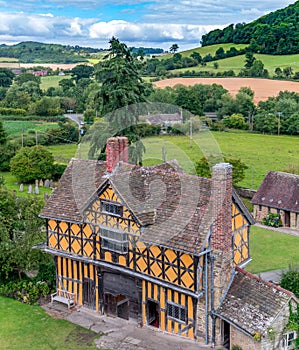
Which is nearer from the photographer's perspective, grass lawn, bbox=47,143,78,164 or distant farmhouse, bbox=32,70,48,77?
grass lawn, bbox=47,143,78,164

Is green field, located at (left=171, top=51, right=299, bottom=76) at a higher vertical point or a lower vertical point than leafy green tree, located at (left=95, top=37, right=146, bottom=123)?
higher

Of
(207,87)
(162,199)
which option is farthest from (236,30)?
(162,199)

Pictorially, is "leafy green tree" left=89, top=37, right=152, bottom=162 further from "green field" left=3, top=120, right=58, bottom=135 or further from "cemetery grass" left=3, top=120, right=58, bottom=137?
"cemetery grass" left=3, top=120, right=58, bottom=137

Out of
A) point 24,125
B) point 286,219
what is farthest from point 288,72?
point 286,219

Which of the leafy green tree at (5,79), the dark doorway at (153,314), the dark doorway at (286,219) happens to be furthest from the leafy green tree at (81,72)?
the dark doorway at (153,314)

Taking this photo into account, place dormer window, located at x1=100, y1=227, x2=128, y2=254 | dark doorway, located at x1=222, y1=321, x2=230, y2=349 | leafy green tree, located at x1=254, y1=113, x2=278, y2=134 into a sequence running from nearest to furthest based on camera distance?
1. dark doorway, located at x1=222, y1=321, x2=230, y2=349
2. dormer window, located at x1=100, y1=227, x2=128, y2=254
3. leafy green tree, located at x1=254, y1=113, x2=278, y2=134

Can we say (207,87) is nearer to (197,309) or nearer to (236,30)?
(236,30)

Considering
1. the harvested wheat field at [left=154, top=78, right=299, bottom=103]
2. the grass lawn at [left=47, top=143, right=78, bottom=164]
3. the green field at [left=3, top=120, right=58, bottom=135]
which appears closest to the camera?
the grass lawn at [left=47, top=143, right=78, bottom=164]

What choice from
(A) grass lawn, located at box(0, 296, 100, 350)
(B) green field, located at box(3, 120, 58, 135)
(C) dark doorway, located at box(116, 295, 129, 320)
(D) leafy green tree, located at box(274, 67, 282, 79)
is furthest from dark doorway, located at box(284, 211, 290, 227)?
(D) leafy green tree, located at box(274, 67, 282, 79)
